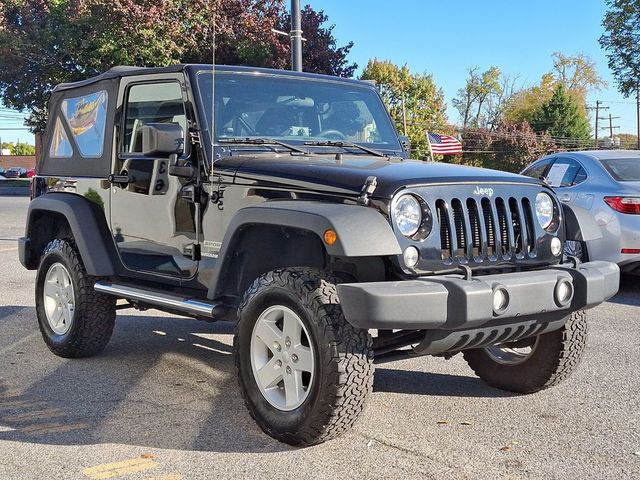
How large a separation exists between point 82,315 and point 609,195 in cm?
543

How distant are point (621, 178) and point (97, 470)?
651cm

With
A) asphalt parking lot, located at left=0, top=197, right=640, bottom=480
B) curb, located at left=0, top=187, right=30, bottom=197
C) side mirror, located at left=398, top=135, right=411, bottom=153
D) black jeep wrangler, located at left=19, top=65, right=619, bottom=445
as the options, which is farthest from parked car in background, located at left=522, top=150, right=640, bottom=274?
curb, located at left=0, top=187, right=30, bottom=197

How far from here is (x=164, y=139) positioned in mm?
4738

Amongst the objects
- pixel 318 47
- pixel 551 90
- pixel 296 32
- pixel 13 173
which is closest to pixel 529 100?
pixel 551 90

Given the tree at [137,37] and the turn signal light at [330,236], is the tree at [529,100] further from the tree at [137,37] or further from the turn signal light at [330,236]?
the turn signal light at [330,236]

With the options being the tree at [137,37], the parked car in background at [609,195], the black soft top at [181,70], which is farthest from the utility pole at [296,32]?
the tree at [137,37]

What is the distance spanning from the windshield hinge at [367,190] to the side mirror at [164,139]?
4.65 ft

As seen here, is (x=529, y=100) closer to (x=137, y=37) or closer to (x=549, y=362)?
(x=137, y=37)

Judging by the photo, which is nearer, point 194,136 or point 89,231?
point 194,136

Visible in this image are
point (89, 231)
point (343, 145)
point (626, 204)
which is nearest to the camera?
point (343, 145)

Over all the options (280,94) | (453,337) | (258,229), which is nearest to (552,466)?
(453,337)

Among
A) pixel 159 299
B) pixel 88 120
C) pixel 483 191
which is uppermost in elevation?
pixel 88 120

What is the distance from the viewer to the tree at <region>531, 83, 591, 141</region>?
70.8 metres

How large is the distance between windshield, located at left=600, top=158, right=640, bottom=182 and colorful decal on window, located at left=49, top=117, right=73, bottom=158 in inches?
216
